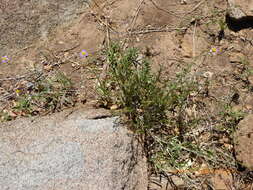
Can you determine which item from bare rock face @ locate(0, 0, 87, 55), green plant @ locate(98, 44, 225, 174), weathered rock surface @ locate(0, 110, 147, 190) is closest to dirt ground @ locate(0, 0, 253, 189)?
bare rock face @ locate(0, 0, 87, 55)

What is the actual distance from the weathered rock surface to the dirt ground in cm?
49

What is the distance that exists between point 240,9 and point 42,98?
2.20 metres

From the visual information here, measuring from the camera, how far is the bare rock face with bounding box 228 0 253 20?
267cm

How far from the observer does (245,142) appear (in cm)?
210

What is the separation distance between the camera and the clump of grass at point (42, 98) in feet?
8.16

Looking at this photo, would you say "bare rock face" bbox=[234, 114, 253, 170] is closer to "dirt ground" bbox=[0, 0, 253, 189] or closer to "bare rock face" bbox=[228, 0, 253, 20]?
"dirt ground" bbox=[0, 0, 253, 189]

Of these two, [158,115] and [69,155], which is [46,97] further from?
[158,115]

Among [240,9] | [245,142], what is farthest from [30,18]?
[245,142]

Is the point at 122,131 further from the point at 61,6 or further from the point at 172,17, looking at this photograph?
the point at 61,6

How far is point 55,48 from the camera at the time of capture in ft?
9.11

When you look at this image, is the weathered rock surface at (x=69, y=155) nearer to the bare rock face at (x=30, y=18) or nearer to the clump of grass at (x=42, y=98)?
the clump of grass at (x=42, y=98)

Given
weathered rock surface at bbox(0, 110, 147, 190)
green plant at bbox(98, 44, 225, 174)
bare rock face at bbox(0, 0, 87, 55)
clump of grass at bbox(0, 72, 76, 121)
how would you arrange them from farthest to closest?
bare rock face at bbox(0, 0, 87, 55) < clump of grass at bbox(0, 72, 76, 121) < green plant at bbox(98, 44, 225, 174) < weathered rock surface at bbox(0, 110, 147, 190)

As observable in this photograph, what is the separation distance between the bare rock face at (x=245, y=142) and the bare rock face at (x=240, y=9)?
1.09 meters

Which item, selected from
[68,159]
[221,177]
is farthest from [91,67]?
[221,177]
